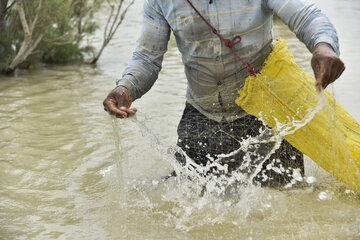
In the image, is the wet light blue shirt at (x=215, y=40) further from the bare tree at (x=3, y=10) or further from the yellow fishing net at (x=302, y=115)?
the bare tree at (x=3, y=10)

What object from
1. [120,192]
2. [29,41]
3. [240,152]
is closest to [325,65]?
[240,152]

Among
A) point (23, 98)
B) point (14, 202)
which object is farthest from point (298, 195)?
point (23, 98)

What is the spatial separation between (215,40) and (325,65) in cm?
79

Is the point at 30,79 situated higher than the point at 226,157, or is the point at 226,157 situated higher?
the point at 226,157

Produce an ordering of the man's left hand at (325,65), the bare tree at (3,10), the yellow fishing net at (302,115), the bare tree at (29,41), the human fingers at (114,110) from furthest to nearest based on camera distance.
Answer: the bare tree at (3,10)
the bare tree at (29,41)
the yellow fishing net at (302,115)
the human fingers at (114,110)
the man's left hand at (325,65)

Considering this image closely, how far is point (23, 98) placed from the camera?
19.2 feet

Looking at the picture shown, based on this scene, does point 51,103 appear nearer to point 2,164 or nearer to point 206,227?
point 2,164

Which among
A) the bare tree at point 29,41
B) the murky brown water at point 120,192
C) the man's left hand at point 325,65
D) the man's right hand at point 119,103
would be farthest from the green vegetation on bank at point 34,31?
the man's left hand at point 325,65

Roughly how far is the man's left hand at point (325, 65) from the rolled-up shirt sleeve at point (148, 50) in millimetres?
1050

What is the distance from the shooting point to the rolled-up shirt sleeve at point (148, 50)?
2957 millimetres

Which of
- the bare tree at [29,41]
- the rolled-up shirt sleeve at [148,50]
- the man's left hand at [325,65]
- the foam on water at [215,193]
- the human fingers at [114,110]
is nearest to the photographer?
the man's left hand at [325,65]

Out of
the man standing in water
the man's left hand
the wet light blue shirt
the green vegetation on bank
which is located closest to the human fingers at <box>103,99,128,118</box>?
the man standing in water

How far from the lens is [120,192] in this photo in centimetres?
329

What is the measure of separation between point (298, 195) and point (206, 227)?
68 centimetres
